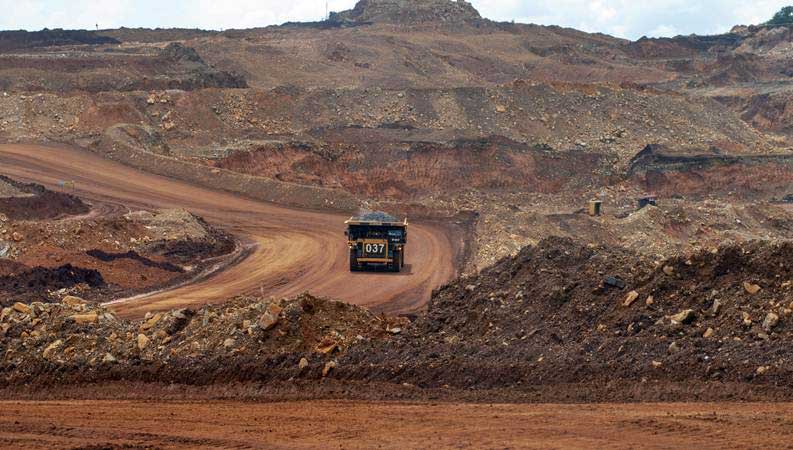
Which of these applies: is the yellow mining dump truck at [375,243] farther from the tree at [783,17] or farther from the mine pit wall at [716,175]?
the tree at [783,17]

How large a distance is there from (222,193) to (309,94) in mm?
21192

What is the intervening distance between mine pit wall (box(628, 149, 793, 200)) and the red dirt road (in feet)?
139

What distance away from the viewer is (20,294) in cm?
2673

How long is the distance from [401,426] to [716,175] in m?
46.2

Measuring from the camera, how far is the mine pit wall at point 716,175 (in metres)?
55.5

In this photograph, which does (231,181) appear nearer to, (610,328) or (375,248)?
(375,248)

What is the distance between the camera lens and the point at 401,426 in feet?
46.1

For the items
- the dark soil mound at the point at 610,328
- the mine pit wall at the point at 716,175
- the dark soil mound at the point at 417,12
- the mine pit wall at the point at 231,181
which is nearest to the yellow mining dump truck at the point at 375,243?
the dark soil mound at the point at 610,328

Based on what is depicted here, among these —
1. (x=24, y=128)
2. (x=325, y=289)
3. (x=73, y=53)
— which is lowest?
(x=325, y=289)

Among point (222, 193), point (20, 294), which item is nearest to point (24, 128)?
point (222, 193)

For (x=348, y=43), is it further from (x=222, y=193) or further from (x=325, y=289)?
(x=325, y=289)

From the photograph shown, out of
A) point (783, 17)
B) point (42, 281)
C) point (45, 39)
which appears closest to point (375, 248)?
point (42, 281)

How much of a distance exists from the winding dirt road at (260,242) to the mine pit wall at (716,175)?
19.7 metres

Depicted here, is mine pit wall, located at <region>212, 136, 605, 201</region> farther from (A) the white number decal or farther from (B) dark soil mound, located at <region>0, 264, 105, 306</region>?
(B) dark soil mound, located at <region>0, 264, 105, 306</region>
